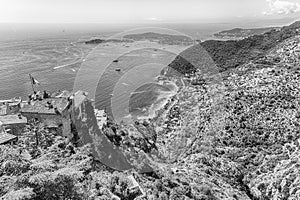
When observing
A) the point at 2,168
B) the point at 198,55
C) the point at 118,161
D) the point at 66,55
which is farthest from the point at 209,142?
the point at 66,55

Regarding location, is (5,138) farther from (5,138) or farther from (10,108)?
(10,108)

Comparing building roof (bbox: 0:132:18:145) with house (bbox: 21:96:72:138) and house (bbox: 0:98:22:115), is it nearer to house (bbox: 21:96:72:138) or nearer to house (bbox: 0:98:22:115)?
house (bbox: 21:96:72:138)

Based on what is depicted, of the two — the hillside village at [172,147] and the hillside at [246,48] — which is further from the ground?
the hillside at [246,48]

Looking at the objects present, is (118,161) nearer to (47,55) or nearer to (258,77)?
(258,77)

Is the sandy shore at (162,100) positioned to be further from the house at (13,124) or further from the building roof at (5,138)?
the building roof at (5,138)

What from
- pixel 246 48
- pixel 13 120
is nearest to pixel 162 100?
pixel 246 48

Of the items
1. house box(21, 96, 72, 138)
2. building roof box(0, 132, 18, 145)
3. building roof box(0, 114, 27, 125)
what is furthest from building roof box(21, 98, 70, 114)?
building roof box(0, 132, 18, 145)

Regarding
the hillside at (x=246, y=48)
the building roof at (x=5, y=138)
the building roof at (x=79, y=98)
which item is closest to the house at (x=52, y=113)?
the building roof at (x=79, y=98)
